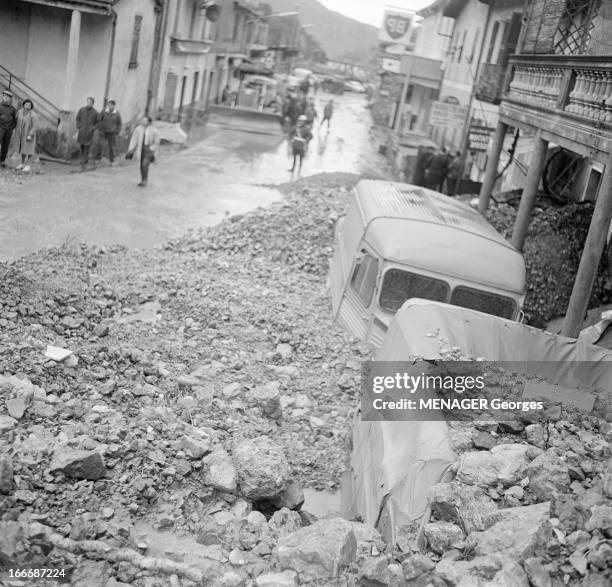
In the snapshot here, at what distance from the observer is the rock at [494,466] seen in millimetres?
5793

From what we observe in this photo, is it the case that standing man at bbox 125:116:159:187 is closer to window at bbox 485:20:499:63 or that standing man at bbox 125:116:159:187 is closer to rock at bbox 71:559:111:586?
window at bbox 485:20:499:63

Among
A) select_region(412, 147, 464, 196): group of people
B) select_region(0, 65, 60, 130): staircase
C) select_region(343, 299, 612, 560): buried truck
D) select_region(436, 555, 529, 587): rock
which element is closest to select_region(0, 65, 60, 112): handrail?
select_region(0, 65, 60, 130): staircase

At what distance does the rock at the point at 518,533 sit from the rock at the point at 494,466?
0.33 meters

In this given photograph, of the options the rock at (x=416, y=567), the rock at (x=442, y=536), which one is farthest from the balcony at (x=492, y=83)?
the rock at (x=416, y=567)

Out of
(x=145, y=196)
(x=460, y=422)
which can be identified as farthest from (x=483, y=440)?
(x=145, y=196)

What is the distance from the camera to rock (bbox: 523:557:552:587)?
15.3 feet

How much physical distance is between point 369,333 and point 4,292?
4.42 meters

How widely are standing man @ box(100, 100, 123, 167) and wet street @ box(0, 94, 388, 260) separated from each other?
2.06 feet

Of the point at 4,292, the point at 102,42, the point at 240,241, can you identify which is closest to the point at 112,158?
the point at 102,42

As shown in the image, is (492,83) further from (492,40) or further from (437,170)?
(492,40)

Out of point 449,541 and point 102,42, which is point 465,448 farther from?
point 102,42

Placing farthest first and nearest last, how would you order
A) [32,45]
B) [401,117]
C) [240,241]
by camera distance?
[401,117] < [32,45] < [240,241]

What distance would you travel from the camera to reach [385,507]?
6.11 m

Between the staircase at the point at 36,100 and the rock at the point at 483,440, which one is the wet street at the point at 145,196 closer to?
the staircase at the point at 36,100
